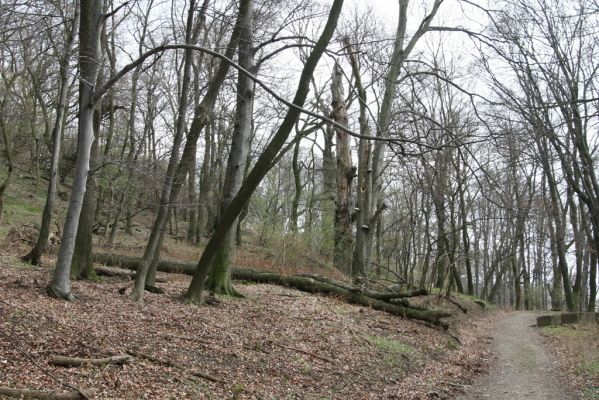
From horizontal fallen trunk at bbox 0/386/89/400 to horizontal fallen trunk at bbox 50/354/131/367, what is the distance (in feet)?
2.58

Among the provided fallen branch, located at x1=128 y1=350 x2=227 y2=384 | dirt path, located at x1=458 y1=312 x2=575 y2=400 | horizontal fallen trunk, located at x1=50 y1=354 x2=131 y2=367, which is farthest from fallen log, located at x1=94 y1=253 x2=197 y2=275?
horizontal fallen trunk, located at x1=50 y1=354 x2=131 y2=367

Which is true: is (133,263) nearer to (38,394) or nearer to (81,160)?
(81,160)

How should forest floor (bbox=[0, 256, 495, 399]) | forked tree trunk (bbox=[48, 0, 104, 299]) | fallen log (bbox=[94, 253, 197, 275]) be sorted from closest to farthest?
forest floor (bbox=[0, 256, 495, 399])
forked tree trunk (bbox=[48, 0, 104, 299])
fallen log (bbox=[94, 253, 197, 275])

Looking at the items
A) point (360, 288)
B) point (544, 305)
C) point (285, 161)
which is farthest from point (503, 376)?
point (544, 305)

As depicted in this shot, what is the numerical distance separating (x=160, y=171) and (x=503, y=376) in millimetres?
7177

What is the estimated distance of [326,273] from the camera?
57.9 feet

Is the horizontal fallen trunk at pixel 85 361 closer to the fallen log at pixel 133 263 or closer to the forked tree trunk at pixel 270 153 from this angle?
the forked tree trunk at pixel 270 153

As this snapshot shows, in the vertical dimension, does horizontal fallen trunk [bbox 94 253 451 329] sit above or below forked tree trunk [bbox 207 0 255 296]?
→ below

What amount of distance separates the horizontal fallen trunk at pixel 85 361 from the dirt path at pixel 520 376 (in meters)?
4.92

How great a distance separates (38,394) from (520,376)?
26.9 ft

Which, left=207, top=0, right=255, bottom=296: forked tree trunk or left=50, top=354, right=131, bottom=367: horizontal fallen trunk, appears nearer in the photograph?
left=50, top=354, right=131, bottom=367: horizontal fallen trunk

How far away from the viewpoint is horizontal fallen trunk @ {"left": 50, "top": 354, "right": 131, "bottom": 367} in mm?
5148

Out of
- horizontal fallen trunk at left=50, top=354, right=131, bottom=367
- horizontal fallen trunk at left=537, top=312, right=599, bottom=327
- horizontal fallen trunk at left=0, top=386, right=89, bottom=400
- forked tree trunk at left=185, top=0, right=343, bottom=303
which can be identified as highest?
forked tree trunk at left=185, top=0, right=343, bottom=303

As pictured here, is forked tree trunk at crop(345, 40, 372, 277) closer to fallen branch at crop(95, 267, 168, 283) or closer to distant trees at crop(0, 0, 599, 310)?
distant trees at crop(0, 0, 599, 310)
